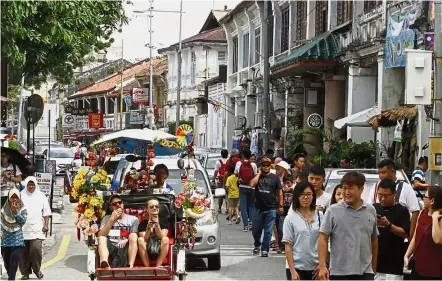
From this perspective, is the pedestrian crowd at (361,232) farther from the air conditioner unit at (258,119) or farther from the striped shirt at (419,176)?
the air conditioner unit at (258,119)

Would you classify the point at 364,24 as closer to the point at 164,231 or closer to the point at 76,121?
the point at 164,231

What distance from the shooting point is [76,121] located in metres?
103

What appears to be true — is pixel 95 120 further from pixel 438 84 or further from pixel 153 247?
pixel 153 247

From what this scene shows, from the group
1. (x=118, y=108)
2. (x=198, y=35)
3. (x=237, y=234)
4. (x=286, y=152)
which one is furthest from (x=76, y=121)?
(x=237, y=234)

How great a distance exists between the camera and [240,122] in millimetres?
55438

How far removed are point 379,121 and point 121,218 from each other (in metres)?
13.6

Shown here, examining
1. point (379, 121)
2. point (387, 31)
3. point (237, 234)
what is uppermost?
point (387, 31)

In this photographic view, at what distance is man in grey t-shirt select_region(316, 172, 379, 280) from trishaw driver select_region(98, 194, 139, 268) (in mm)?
4427

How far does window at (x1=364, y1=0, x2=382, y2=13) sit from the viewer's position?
31.7 meters

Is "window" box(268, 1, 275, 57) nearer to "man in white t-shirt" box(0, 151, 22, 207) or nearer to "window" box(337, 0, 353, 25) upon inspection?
"window" box(337, 0, 353, 25)

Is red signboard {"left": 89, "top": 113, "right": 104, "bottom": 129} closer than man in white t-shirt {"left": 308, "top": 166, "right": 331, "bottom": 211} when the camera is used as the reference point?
No

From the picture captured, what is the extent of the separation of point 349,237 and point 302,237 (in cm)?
82

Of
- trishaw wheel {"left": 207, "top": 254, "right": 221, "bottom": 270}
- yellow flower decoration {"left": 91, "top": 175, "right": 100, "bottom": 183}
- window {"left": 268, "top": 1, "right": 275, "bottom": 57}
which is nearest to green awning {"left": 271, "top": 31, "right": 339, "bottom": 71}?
window {"left": 268, "top": 1, "right": 275, "bottom": 57}

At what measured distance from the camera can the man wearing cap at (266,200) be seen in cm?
1989
